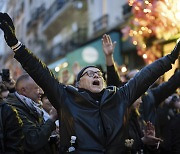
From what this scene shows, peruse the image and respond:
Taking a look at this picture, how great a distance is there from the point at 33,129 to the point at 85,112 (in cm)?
70

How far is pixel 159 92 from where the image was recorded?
5555 mm

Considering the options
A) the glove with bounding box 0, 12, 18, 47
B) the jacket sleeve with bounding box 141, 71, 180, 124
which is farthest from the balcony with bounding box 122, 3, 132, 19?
the glove with bounding box 0, 12, 18, 47

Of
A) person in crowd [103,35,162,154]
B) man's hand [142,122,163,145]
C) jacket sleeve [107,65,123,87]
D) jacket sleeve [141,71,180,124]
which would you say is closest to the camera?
man's hand [142,122,163,145]

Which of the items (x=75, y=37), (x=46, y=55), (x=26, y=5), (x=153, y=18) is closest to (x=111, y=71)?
(x=153, y=18)

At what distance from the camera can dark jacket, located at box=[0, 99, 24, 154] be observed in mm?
3592

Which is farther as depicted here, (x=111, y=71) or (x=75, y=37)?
(x=75, y=37)

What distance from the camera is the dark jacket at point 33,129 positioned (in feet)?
12.7

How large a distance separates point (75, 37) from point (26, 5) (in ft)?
65.7

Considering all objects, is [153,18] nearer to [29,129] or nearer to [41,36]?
[29,129]

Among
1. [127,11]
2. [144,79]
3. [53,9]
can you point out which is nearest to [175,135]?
[144,79]

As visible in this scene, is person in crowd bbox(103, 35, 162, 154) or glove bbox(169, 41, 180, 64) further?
person in crowd bbox(103, 35, 162, 154)

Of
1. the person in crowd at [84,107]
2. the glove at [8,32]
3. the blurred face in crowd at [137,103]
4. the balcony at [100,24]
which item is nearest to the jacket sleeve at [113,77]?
the blurred face in crowd at [137,103]

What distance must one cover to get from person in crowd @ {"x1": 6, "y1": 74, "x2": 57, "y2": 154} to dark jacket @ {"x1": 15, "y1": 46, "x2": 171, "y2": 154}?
40 cm

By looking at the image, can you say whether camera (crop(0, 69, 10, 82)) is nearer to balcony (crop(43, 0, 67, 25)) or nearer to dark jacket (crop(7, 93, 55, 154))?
dark jacket (crop(7, 93, 55, 154))
